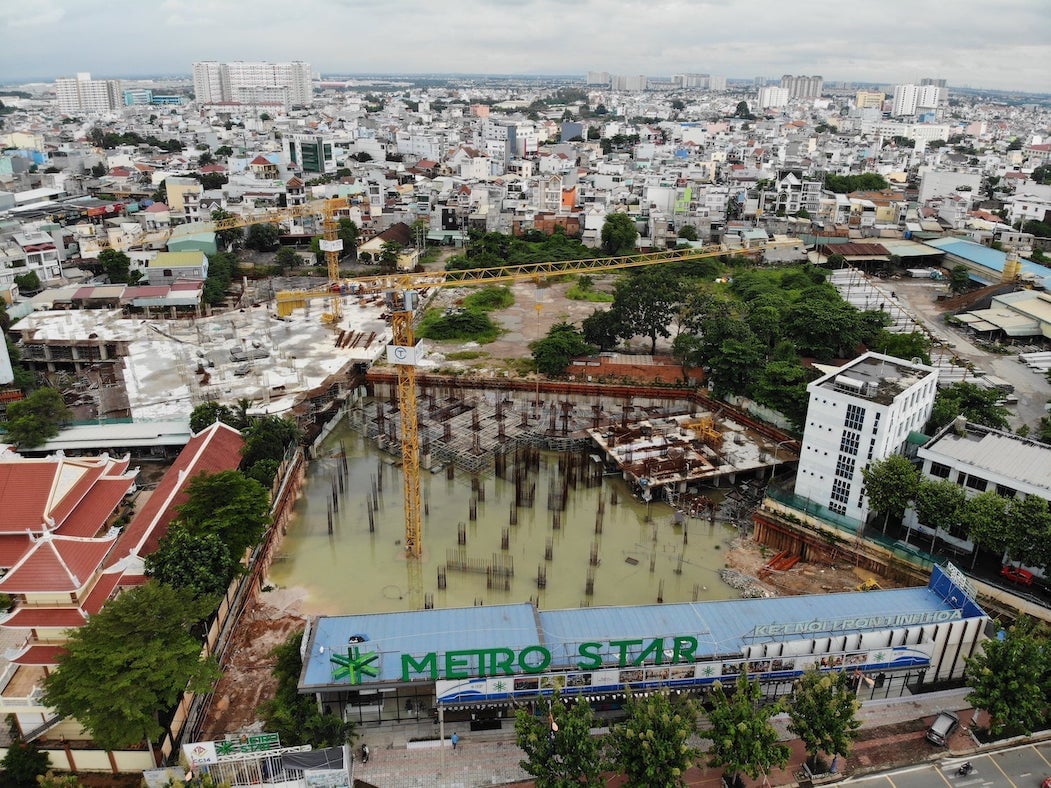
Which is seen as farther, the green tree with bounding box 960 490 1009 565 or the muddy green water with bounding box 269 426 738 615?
the muddy green water with bounding box 269 426 738 615

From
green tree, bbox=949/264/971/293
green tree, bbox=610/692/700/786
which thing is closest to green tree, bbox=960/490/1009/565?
green tree, bbox=610/692/700/786

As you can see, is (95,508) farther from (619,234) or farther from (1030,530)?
(619,234)

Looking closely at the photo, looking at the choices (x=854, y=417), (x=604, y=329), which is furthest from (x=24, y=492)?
(x=604, y=329)

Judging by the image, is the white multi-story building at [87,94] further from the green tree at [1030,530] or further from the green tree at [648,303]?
the green tree at [1030,530]

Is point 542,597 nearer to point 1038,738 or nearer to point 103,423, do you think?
point 1038,738

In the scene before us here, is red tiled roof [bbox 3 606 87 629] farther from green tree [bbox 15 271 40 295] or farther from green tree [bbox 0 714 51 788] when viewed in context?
green tree [bbox 15 271 40 295]
